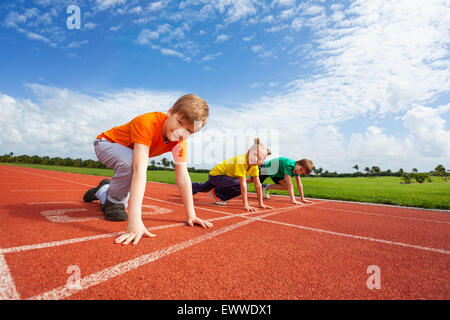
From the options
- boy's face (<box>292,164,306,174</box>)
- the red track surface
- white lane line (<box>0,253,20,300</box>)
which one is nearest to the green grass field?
boy's face (<box>292,164,306,174</box>)

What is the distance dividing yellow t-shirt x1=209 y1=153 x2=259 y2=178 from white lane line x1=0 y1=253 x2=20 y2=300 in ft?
14.1

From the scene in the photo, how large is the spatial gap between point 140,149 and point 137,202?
0.55 meters

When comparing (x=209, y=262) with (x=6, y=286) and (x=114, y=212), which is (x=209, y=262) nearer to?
(x=6, y=286)

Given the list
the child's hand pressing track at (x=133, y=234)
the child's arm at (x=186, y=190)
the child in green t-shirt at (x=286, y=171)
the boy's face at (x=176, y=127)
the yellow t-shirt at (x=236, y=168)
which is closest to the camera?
the child's hand pressing track at (x=133, y=234)

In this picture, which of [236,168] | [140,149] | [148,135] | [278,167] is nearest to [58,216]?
[140,149]

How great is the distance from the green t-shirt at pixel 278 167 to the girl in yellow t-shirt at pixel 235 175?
1425mm

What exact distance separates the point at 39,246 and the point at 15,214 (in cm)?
163

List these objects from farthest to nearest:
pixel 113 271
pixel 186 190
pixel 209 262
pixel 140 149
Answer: pixel 186 190
pixel 140 149
pixel 209 262
pixel 113 271

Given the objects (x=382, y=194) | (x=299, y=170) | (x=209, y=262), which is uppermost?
(x=299, y=170)

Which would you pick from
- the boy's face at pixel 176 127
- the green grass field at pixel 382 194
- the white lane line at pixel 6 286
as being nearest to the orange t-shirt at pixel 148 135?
the boy's face at pixel 176 127

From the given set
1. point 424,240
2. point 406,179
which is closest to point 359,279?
point 424,240

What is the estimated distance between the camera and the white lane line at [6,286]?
3.91 ft

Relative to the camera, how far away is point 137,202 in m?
2.27

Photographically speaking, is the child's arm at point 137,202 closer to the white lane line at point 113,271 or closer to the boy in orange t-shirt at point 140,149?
the boy in orange t-shirt at point 140,149
